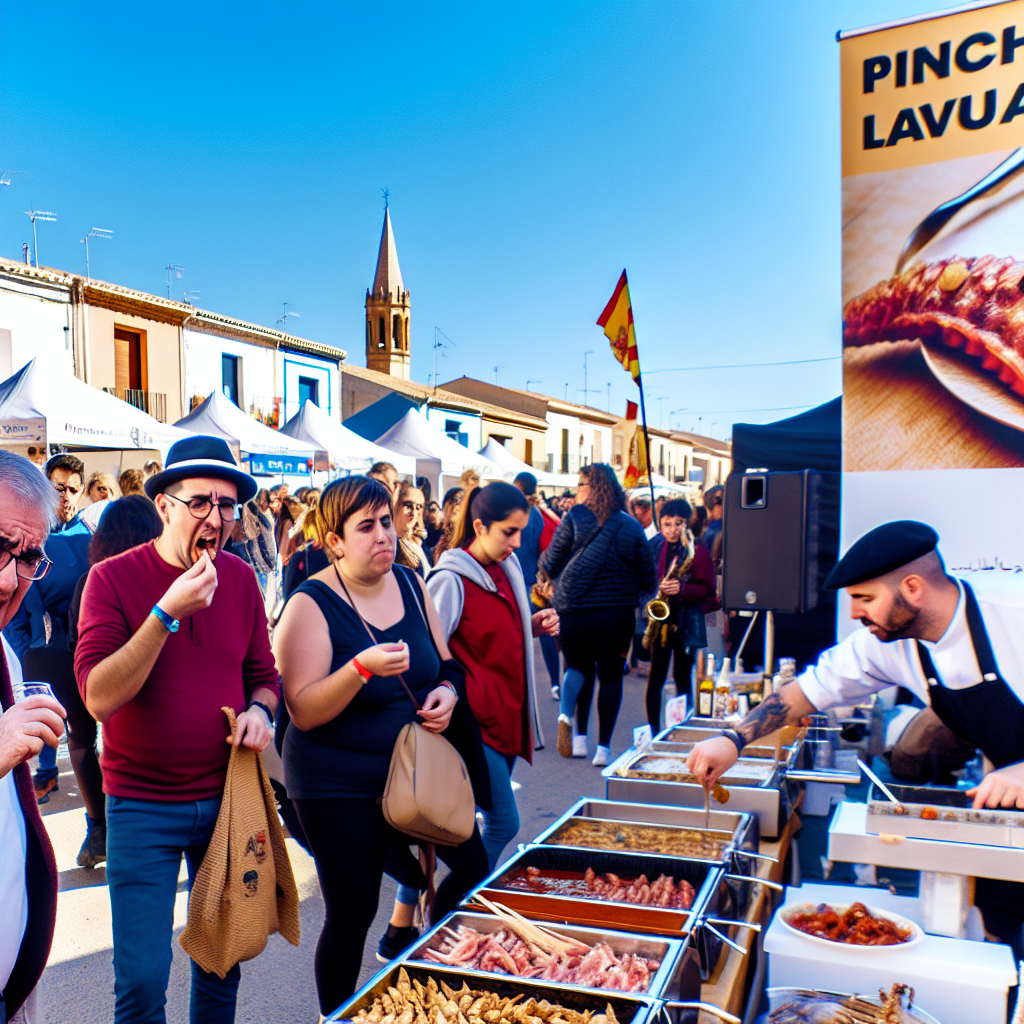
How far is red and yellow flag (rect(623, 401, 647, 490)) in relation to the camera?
889 centimetres

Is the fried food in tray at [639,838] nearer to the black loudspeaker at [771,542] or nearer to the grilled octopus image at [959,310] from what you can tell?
the black loudspeaker at [771,542]

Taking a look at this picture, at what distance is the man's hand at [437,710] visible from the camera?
2.32 meters

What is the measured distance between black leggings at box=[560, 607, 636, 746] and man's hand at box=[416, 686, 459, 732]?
3.03 metres

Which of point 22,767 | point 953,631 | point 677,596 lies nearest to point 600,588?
point 677,596

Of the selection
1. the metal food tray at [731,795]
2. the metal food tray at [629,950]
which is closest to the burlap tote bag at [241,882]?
the metal food tray at [629,950]

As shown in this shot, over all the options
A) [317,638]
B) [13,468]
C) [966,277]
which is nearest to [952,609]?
[317,638]

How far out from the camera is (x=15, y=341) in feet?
55.5

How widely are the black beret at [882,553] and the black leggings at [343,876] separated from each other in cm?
133

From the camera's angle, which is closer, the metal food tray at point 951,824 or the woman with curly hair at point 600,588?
the metal food tray at point 951,824

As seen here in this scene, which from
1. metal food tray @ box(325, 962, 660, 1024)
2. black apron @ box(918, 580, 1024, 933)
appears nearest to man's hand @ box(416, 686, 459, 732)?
metal food tray @ box(325, 962, 660, 1024)

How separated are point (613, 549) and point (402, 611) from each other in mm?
3056

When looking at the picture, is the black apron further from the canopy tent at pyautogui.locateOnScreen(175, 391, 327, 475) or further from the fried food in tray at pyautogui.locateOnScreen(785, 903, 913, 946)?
the canopy tent at pyautogui.locateOnScreen(175, 391, 327, 475)

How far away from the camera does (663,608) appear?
5.91 meters

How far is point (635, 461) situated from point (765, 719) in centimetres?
810
